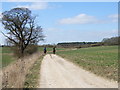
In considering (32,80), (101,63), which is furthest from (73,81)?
(101,63)

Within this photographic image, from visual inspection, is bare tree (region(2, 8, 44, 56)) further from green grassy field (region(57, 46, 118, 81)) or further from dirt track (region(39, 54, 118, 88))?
dirt track (region(39, 54, 118, 88))

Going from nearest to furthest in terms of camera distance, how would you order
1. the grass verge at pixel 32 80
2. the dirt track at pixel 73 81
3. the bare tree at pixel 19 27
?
the dirt track at pixel 73 81
the grass verge at pixel 32 80
the bare tree at pixel 19 27

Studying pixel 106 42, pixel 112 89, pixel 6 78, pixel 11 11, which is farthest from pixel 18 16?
pixel 106 42

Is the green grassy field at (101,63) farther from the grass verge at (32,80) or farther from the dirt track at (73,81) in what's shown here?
the grass verge at (32,80)

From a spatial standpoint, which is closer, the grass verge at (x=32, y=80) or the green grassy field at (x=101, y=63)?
the grass verge at (x=32, y=80)

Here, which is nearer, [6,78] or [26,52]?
[6,78]

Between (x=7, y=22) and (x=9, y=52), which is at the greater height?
(x=7, y=22)

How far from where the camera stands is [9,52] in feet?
135

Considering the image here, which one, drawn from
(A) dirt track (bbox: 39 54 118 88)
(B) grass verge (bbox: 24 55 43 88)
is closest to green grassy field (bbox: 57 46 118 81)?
(A) dirt track (bbox: 39 54 118 88)

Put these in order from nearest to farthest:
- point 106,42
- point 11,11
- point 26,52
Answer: point 11,11 < point 26,52 < point 106,42

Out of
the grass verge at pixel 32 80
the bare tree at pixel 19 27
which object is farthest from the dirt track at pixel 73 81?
the bare tree at pixel 19 27

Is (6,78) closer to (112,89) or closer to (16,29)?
(112,89)

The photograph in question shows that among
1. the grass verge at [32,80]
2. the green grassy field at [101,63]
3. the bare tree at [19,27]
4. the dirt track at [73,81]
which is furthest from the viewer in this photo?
the bare tree at [19,27]

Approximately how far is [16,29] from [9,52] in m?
4.30
